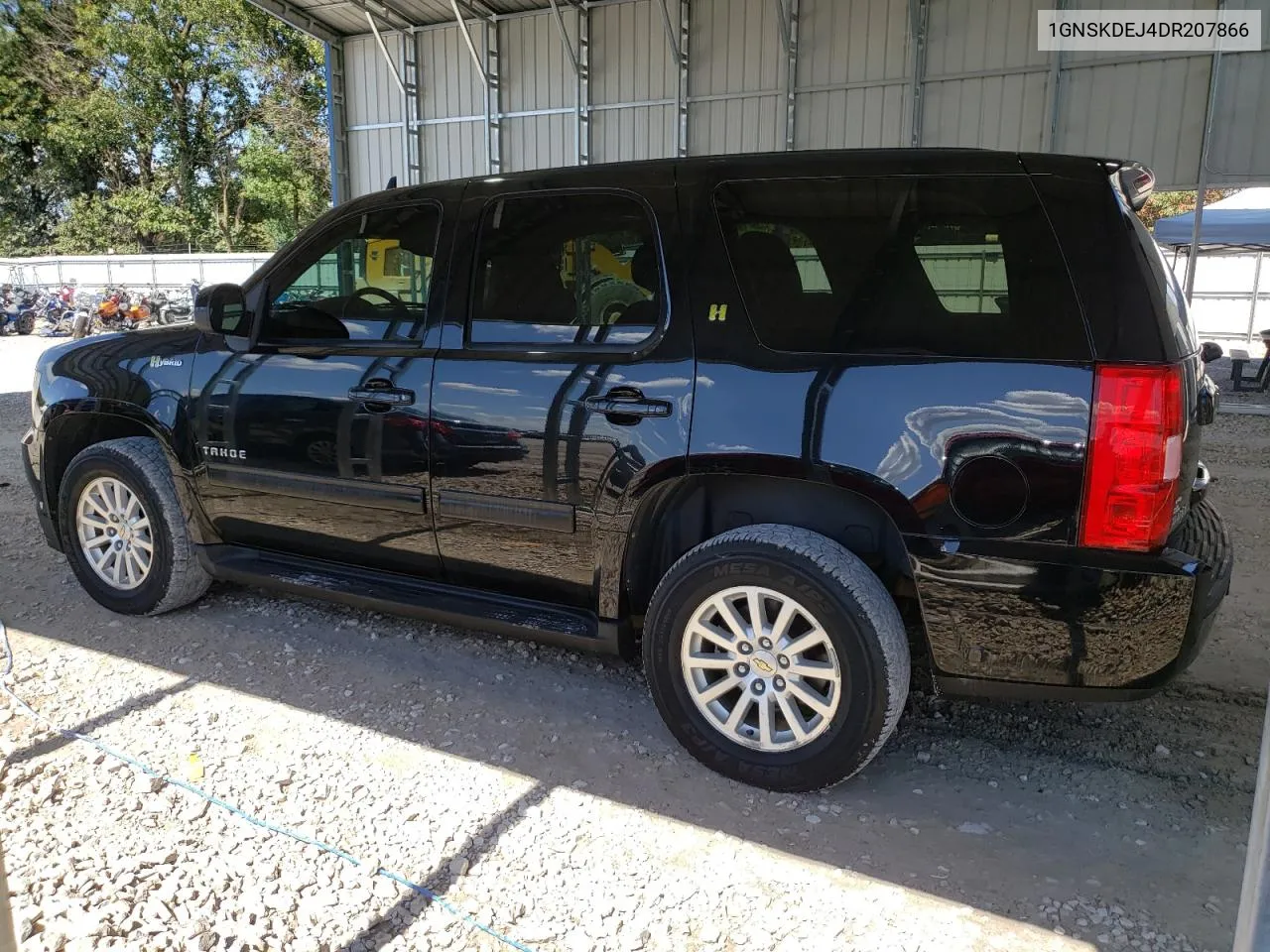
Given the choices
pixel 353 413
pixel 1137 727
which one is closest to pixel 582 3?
pixel 353 413

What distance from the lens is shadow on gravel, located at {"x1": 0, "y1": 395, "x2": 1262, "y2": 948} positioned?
2473 mm

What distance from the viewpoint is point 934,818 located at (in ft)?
8.93

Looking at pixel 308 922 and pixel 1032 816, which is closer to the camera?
pixel 308 922

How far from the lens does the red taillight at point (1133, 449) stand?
2359mm

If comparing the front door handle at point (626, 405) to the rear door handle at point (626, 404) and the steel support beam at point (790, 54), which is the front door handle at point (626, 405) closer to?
the rear door handle at point (626, 404)

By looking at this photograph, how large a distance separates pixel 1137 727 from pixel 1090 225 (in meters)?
1.79

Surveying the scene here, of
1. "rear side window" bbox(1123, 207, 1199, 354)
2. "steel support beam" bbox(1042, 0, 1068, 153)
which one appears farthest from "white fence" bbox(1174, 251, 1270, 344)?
"rear side window" bbox(1123, 207, 1199, 354)

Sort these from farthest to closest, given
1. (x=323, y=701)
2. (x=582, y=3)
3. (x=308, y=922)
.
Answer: (x=582, y=3)
(x=323, y=701)
(x=308, y=922)

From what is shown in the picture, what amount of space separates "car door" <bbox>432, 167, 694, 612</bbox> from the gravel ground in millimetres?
565

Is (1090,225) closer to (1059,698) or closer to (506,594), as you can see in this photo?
(1059,698)

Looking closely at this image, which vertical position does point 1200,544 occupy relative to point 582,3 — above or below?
below

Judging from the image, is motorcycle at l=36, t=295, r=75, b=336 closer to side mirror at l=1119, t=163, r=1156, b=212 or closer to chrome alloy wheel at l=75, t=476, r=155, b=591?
chrome alloy wheel at l=75, t=476, r=155, b=591

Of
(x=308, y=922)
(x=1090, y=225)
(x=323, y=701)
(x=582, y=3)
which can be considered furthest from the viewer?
(x=582, y=3)

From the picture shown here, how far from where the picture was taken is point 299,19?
1706 centimetres
